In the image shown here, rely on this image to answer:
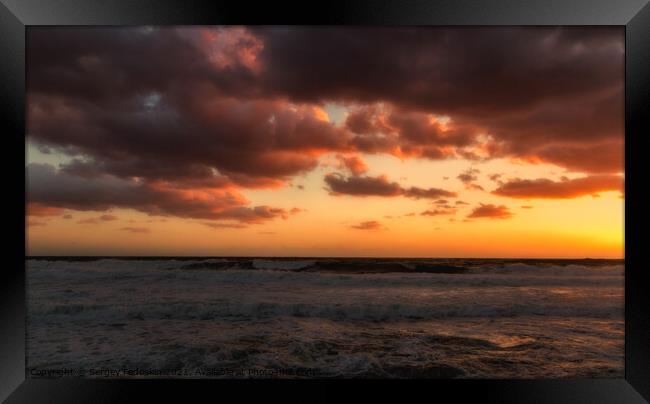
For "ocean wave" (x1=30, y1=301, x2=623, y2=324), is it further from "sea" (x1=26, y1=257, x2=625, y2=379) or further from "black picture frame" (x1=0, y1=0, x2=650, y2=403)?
"black picture frame" (x1=0, y1=0, x2=650, y2=403)

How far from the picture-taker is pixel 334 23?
5.55ft

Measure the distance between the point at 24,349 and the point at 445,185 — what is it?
522 centimetres

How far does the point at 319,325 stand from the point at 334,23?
3.19m

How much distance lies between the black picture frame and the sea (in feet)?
1.33

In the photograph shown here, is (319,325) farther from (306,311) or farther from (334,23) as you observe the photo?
(334,23)

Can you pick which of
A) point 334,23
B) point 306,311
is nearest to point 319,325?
point 306,311

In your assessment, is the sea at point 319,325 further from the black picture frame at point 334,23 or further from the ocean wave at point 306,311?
the black picture frame at point 334,23

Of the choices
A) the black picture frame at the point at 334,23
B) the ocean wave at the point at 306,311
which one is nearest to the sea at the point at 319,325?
the ocean wave at the point at 306,311

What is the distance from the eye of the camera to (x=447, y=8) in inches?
Answer: 65.6

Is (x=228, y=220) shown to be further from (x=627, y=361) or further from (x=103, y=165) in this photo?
(x=627, y=361)

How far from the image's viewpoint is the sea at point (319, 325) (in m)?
2.82

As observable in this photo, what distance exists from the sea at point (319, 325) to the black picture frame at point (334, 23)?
0.41 meters

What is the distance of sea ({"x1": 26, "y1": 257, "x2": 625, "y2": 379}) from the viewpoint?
2.82m

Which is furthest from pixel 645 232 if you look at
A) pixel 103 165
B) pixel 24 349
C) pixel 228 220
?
pixel 103 165
